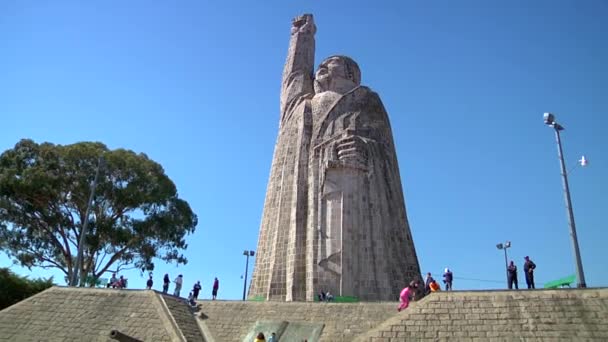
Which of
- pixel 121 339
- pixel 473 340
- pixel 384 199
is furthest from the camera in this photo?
pixel 384 199

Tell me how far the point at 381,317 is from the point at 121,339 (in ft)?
25.0

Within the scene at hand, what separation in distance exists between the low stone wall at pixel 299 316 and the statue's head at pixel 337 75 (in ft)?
40.3

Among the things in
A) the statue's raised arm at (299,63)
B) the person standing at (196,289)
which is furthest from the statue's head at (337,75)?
the person standing at (196,289)

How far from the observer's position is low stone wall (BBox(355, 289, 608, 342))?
13383mm

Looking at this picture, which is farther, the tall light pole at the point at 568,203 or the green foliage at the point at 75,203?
the green foliage at the point at 75,203

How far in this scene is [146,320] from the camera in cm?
1672

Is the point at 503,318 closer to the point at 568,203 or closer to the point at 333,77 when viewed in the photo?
the point at 568,203

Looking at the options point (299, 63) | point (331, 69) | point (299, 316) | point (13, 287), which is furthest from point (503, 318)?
point (13, 287)

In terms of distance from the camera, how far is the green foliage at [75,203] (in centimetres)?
2709

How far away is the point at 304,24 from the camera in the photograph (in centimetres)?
2878

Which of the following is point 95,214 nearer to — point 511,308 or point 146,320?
point 146,320

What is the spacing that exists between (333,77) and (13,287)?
18809 mm

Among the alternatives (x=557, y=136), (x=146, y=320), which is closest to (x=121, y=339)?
(x=146, y=320)

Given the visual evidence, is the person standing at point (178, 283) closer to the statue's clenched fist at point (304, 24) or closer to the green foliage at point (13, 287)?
the green foliage at point (13, 287)
